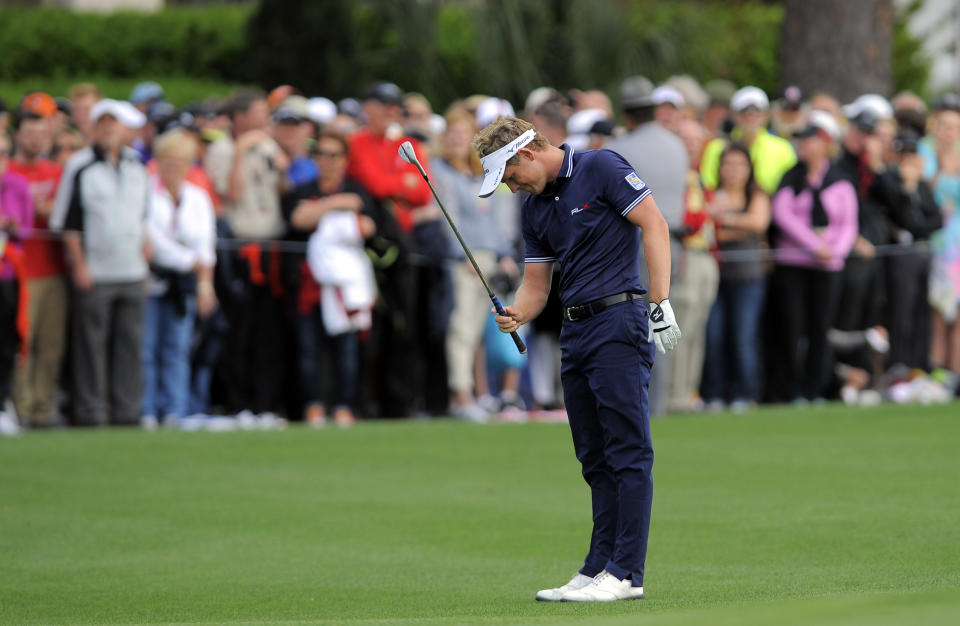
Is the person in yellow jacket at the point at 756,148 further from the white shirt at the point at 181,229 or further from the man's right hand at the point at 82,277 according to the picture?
the man's right hand at the point at 82,277

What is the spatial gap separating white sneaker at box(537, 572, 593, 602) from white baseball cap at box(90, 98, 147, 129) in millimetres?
8446

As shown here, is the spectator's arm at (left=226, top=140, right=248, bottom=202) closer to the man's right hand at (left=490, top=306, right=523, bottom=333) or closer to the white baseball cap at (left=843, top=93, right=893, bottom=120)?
the white baseball cap at (left=843, top=93, right=893, bottom=120)

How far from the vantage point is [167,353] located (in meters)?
15.7

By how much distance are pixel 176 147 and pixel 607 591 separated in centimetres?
872

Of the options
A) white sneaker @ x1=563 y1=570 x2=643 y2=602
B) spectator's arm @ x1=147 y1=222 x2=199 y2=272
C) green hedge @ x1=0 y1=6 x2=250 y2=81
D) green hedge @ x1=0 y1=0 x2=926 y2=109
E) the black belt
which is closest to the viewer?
white sneaker @ x1=563 y1=570 x2=643 y2=602

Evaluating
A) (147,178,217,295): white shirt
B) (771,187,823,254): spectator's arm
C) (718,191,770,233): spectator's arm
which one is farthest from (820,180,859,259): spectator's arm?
(147,178,217,295): white shirt

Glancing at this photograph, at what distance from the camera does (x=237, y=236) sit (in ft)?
53.2

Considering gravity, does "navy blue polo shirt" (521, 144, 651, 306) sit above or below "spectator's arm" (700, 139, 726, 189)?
below

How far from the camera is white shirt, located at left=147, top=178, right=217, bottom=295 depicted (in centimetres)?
1557

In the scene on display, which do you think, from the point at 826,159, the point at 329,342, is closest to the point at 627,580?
the point at 329,342

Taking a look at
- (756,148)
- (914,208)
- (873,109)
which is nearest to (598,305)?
(756,148)

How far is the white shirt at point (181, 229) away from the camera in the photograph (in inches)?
613

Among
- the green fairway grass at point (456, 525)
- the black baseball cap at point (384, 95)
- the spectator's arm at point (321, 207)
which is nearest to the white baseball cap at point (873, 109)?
the green fairway grass at point (456, 525)

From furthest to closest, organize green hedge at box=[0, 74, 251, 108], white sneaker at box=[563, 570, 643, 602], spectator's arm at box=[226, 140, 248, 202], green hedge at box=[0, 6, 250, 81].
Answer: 1. green hedge at box=[0, 6, 250, 81]
2. green hedge at box=[0, 74, 251, 108]
3. spectator's arm at box=[226, 140, 248, 202]
4. white sneaker at box=[563, 570, 643, 602]
